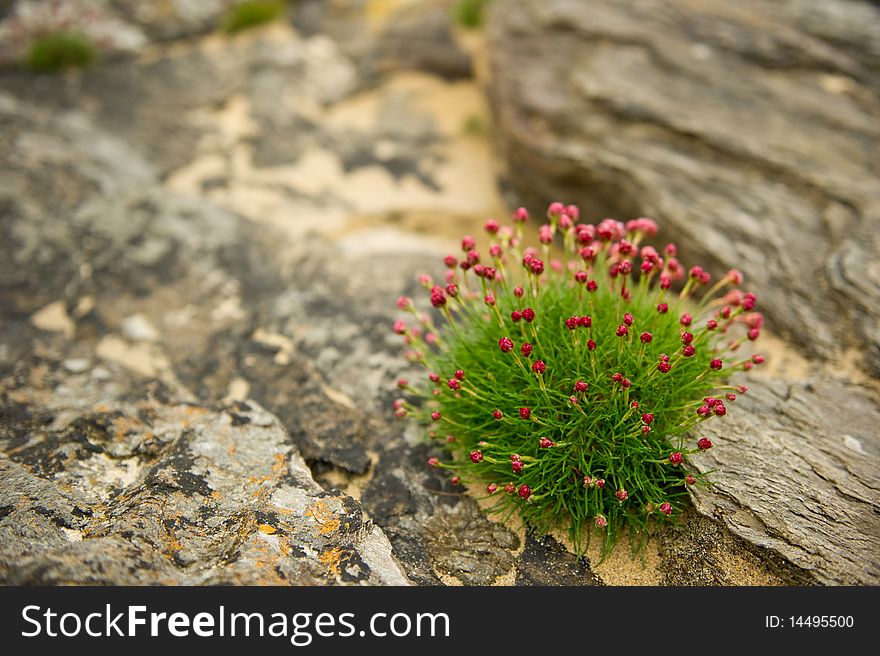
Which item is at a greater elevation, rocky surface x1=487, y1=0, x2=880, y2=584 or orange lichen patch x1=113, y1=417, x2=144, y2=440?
rocky surface x1=487, y1=0, x2=880, y2=584

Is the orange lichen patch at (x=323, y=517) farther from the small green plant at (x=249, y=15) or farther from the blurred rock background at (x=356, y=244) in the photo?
the small green plant at (x=249, y=15)

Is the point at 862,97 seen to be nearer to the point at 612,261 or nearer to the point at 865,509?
the point at 612,261

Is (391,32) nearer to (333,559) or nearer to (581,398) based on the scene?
(581,398)

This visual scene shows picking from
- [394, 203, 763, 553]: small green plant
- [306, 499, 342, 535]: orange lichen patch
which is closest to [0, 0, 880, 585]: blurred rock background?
[306, 499, 342, 535]: orange lichen patch

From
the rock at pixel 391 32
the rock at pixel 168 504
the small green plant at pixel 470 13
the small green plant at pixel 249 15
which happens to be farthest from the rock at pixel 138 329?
the small green plant at pixel 470 13

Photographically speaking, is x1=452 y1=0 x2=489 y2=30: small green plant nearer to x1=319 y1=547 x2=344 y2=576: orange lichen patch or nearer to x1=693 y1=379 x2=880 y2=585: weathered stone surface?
x1=693 y1=379 x2=880 y2=585: weathered stone surface
